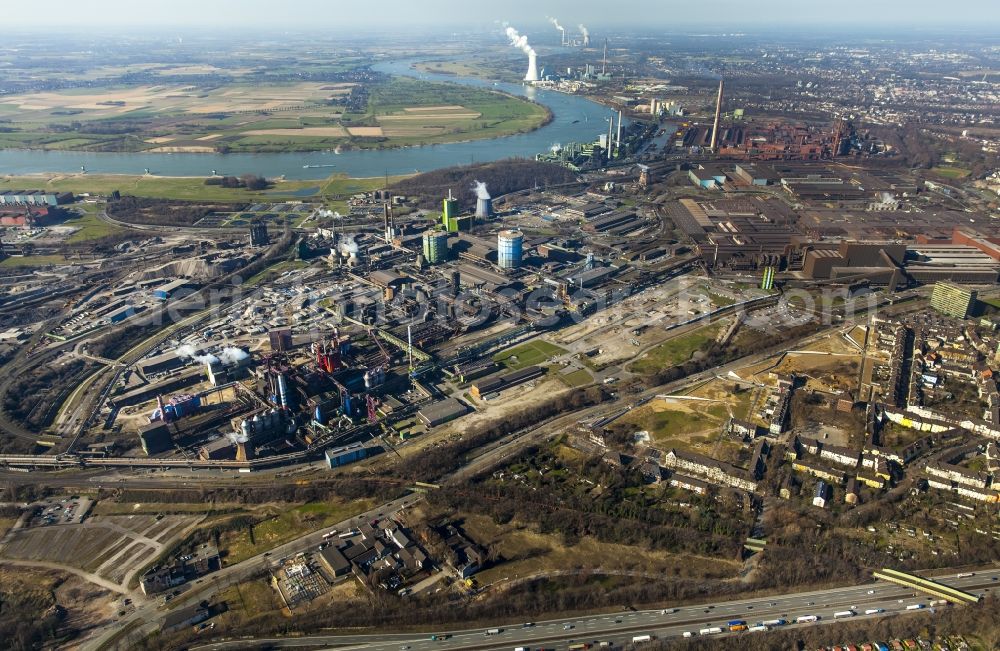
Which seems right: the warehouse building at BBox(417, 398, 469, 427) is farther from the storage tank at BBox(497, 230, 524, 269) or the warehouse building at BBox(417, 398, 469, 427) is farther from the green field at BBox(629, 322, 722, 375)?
the storage tank at BBox(497, 230, 524, 269)

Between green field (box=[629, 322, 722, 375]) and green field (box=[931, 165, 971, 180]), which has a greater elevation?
green field (box=[931, 165, 971, 180])

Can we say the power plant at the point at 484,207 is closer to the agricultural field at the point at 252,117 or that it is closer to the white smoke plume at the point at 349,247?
the white smoke plume at the point at 349,247

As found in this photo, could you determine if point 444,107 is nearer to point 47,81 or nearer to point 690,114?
point 690,114

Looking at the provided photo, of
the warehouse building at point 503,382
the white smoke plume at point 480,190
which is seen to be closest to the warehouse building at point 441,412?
the warehouse building at point 503,382

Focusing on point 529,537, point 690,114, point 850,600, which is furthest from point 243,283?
point 690,114

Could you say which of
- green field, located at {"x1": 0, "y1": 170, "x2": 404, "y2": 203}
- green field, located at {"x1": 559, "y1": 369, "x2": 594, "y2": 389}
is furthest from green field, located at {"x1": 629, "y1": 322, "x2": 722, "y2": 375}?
green field, located at {"x1": 0, "y1": 170, "x2": 404, "y2": 203}
